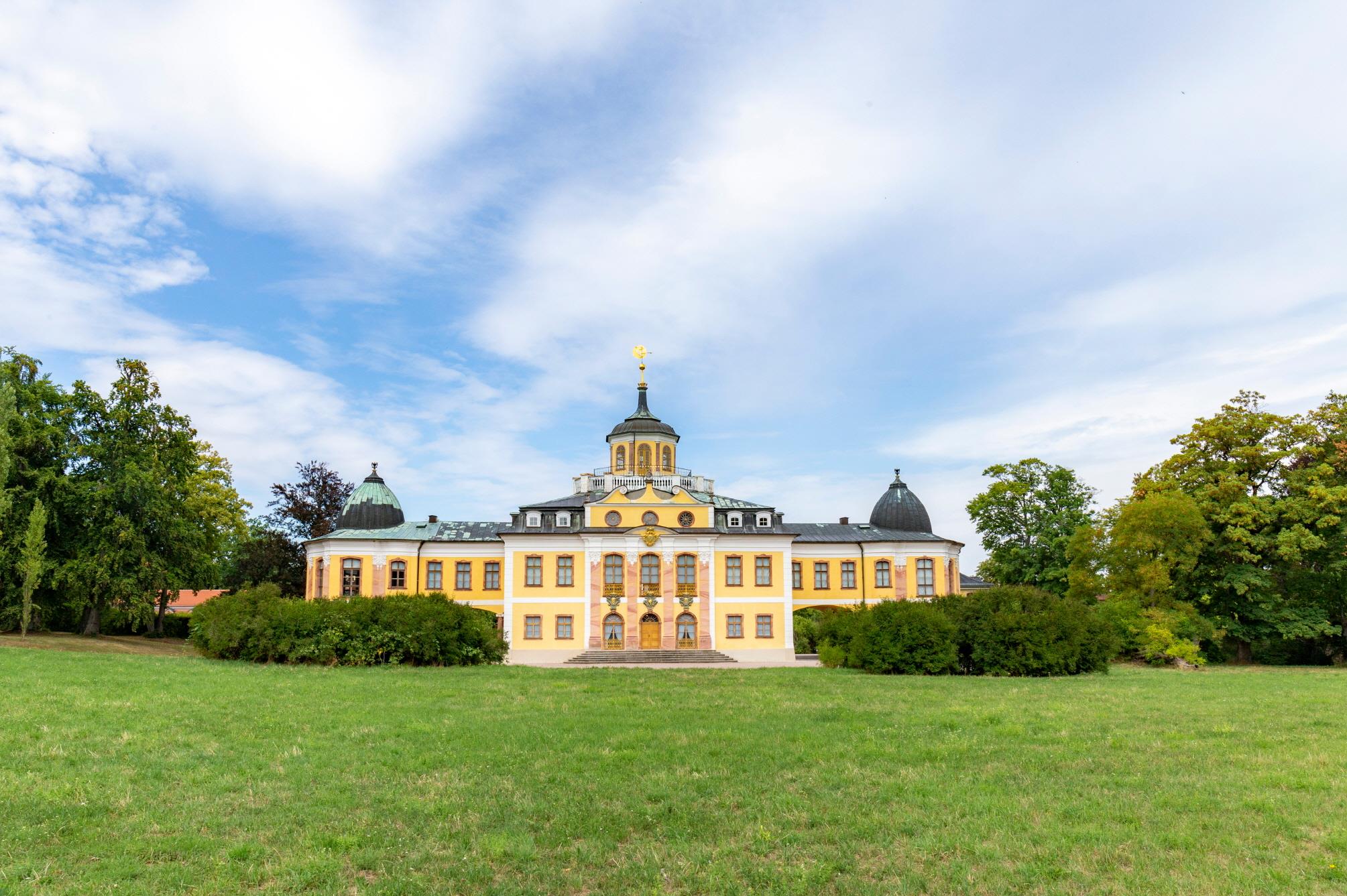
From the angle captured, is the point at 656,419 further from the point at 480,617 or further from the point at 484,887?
the point at 484,887

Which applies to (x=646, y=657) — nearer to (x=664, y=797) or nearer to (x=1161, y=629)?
(x=1161, y=629)

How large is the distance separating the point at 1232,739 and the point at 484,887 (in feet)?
34.6

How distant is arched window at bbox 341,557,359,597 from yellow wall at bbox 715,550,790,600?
18951 millimetres

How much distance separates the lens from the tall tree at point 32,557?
3341 centimetres

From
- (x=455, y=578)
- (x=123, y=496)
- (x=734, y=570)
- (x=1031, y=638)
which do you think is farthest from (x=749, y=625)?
(x=123, y=496)

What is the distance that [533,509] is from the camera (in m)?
48.7

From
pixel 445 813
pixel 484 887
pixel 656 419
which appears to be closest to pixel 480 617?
pixel 445 813

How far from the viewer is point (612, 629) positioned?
45781 mm

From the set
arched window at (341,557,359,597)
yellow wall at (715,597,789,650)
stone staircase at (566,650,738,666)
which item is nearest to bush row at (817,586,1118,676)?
stone staircase at (566,650,738,666)

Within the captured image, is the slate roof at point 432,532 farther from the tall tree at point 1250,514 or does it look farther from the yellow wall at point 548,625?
the tall tree at point 1250,514

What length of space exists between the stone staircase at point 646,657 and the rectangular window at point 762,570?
4.67 m

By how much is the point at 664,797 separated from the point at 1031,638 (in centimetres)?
1986

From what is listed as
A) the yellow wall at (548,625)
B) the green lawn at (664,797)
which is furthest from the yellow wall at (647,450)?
the green lawn at (664,797)

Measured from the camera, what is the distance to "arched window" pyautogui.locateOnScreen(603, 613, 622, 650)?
45594mm
